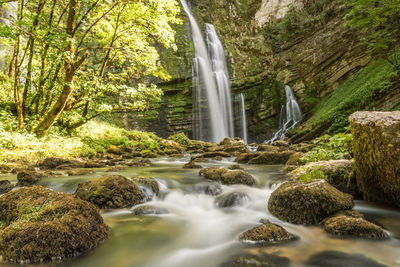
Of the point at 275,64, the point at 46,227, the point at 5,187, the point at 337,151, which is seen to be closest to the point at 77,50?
the point at 5,187

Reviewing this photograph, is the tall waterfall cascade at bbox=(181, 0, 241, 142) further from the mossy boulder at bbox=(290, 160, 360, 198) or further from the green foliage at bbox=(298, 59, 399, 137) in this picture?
the mossy boulder at bbox=(290, 160, 360, 198)

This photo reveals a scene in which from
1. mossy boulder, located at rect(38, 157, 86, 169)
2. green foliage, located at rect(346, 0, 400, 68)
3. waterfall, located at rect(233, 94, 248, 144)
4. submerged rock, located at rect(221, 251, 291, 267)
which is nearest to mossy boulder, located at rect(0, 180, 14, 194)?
mossy boulder, located at rect(38, 157, 86, 169)

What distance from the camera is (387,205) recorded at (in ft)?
12.1

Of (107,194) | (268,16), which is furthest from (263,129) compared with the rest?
(107,194)

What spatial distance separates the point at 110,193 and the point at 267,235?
270 centimetres

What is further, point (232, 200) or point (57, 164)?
point (57, 164)

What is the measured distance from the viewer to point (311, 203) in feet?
10.6

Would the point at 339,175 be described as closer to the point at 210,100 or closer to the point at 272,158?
the point at 272,158

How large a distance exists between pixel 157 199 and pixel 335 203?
3.13 m

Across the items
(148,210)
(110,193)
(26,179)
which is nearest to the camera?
(148,210)

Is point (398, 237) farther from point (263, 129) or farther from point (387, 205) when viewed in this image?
point (263, 129)

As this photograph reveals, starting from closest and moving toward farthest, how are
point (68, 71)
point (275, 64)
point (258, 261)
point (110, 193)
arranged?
point (258, 261) → point (110, 193) → point (68, 71) → point (275, 64)

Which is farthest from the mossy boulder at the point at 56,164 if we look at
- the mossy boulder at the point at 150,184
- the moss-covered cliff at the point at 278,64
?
the moss-covered cliff at the point at 278,64

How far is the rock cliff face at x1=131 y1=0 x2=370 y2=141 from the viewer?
2294cm
